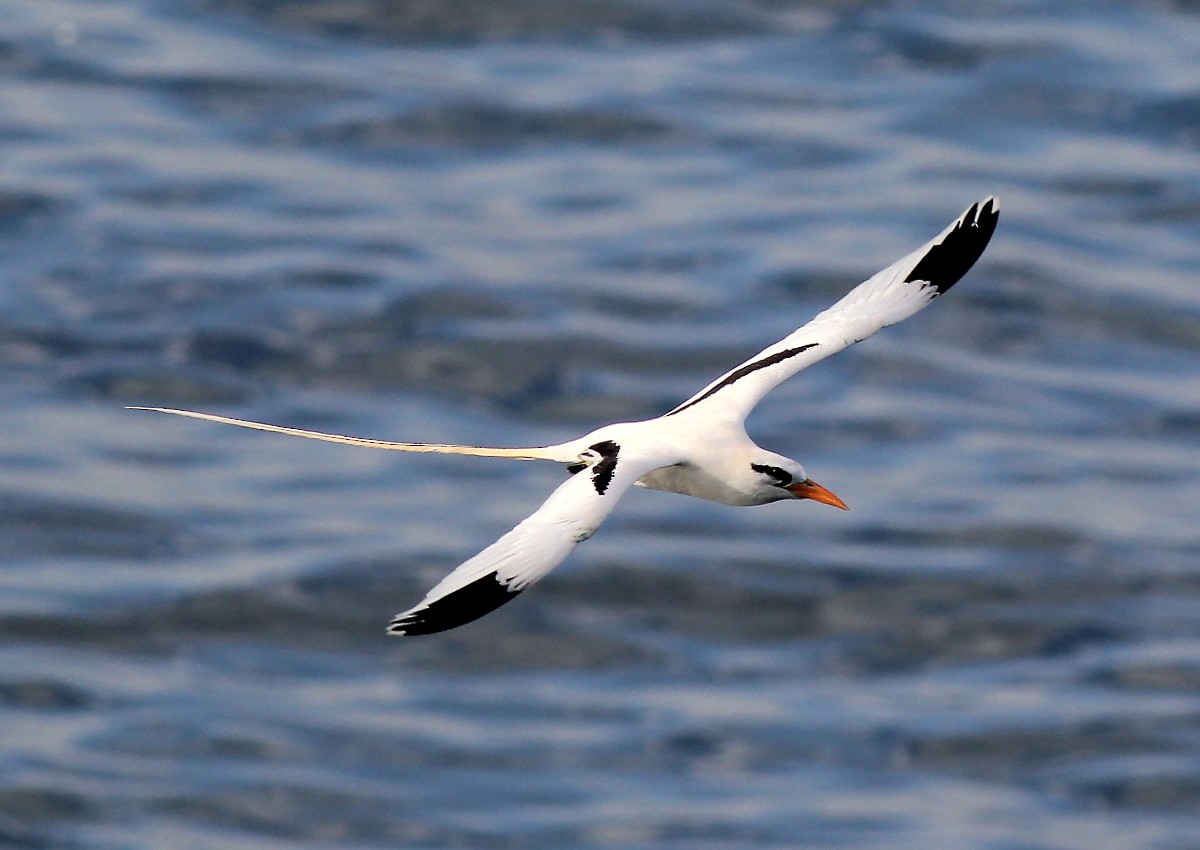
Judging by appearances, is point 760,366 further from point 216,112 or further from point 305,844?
point 216,112

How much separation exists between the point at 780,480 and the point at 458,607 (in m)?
3.99

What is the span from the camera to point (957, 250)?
20094 millimetres

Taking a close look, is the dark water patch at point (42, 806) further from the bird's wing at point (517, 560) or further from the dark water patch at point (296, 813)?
the bird's wing at point (517, 560)

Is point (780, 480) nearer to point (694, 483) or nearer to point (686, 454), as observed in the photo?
point (694, 483)

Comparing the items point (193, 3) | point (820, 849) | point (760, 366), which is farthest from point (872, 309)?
point (193, 3)

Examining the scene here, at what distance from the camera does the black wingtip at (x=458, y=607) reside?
14.7 metres

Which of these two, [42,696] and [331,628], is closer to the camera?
[42,696]

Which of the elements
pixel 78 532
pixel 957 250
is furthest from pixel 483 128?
pixel 957 250

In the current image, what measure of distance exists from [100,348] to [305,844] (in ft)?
75.6

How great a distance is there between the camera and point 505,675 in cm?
6178

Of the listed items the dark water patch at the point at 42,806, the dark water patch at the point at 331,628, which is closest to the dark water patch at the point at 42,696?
the dark water patch at the point at 331,628

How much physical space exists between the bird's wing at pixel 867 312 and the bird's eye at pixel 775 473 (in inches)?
27.3

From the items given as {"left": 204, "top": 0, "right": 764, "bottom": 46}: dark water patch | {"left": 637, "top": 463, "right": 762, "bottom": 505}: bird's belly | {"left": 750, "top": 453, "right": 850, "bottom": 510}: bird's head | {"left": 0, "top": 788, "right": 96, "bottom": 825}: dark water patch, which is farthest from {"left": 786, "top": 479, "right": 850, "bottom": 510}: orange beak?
{"left": 204, "top": 0, "right": 764, "bottom": 46}: dark water patch

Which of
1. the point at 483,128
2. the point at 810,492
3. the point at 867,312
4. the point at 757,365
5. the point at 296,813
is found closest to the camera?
the point at 810,492
